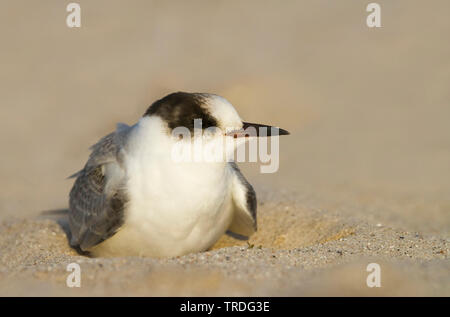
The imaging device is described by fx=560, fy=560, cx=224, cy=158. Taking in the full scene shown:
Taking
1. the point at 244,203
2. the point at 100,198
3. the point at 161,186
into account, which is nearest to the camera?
the point at 161,186

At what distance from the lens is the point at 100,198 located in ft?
13.1

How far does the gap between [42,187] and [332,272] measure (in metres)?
5.45

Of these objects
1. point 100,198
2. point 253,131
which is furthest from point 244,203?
point 100,198

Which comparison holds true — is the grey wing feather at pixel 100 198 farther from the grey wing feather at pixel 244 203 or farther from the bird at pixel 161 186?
the grey wing feather at pixel 244 203

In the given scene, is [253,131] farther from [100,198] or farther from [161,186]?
[100,198]

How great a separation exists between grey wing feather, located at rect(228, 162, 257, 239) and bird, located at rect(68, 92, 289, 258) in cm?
8

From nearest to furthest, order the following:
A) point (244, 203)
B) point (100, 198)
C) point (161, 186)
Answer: point (161, 186), point (100, 198), point (244, 203)

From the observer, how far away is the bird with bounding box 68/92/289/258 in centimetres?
357

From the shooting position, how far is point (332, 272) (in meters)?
3.22

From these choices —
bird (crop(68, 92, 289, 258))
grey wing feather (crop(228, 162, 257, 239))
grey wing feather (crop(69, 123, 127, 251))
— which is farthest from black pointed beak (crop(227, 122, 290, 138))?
grey wing feather (crop(69, 123, 127, 251))

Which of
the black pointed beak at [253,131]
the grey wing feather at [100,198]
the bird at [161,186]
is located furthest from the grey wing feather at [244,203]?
the grey wing feather at [100,198]

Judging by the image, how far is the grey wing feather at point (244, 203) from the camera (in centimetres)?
428

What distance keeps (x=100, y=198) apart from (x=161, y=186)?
635 mm
